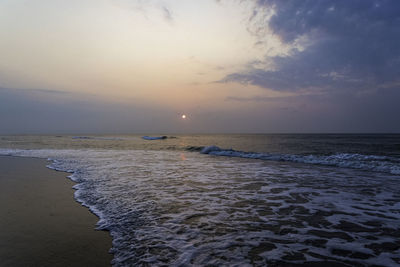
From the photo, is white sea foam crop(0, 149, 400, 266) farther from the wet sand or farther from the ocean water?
the wet sand

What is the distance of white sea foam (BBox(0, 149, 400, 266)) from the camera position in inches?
135

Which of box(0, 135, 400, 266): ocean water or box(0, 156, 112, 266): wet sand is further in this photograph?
box(0, 135, 400, 266): ocean water

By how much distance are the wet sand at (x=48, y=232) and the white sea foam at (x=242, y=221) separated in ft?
1.05

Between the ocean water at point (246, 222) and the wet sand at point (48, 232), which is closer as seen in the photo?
the wet sand at point (48, 232)

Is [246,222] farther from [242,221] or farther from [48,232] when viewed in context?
[48,232]

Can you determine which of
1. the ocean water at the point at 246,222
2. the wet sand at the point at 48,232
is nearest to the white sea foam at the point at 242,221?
the ocean water at the point at 246,222

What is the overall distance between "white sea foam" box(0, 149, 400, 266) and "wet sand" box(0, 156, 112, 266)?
32 cm

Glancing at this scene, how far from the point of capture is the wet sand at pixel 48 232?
3.21m

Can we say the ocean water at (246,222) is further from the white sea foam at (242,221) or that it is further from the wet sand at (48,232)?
the wet sand at (48,232)

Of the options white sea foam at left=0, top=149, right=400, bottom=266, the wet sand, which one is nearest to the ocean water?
white sea foam at left=0, top=149, right=400, bottom=266

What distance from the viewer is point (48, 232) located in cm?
406

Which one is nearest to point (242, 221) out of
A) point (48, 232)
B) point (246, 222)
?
point (246, 222)

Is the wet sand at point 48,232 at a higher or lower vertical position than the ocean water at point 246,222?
higher

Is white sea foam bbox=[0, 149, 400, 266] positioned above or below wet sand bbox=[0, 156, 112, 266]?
below
